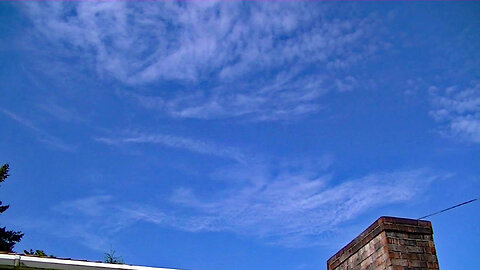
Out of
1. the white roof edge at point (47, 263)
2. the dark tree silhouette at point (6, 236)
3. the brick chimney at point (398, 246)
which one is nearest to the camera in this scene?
the brick chimney at point (398, 246)

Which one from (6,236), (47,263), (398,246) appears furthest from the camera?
(6,236)

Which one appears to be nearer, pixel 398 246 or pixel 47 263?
pixel 398 246

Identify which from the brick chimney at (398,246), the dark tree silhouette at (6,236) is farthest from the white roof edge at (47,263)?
the dark tree silhouette at (6,236)

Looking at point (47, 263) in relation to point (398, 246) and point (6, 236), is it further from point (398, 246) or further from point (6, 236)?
point (6, 236)

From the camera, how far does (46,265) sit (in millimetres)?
6402

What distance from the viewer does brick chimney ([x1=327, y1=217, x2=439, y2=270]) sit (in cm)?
538

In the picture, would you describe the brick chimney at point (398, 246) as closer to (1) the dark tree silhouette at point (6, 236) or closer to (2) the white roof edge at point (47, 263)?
(2) the white roof edge at point (47, 263)

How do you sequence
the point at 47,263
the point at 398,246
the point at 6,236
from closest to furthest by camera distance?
the point at 398,246 < the point at 47,263 < the point at 6,236

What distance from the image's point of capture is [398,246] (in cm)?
545

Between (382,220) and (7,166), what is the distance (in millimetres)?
21617

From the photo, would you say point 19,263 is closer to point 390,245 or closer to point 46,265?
point 46,265

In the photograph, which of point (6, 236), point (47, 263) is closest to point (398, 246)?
point (47, 263)

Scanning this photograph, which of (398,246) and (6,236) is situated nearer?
(398,246)

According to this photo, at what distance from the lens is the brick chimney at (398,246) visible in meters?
5.38
